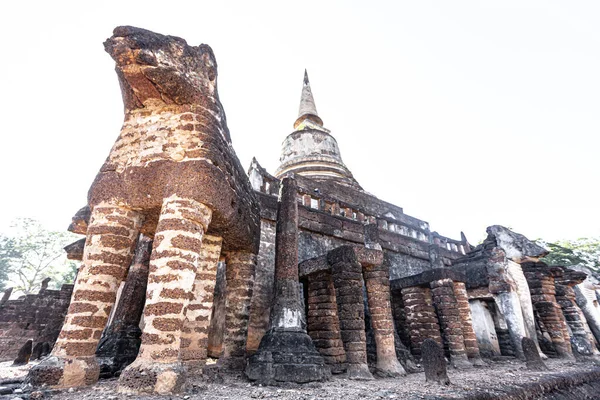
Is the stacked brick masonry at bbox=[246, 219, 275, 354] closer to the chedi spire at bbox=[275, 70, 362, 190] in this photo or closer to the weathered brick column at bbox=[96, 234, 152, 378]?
the weathered brick column at bbox=[96, 234, 152, 378]

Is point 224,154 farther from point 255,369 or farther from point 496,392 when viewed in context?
point 496,392

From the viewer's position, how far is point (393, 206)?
48.0ft

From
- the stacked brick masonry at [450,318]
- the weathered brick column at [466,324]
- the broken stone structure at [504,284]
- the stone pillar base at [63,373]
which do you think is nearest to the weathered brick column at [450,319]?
the stacked brick masonry at [450,318]

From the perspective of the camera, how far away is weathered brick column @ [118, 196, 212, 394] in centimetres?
308

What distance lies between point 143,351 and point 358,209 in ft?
29.0

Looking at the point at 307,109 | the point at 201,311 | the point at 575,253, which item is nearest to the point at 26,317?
the point at 201,311

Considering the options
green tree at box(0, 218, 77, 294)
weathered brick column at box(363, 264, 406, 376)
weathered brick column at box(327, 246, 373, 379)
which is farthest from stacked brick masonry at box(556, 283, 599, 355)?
green tree at box(0, 218, 77, 294)

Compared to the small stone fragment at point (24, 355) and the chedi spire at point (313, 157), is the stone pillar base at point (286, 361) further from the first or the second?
the chedi spire at point (313, 157)

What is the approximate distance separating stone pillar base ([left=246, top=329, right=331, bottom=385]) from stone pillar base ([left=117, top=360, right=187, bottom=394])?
6.84 feet

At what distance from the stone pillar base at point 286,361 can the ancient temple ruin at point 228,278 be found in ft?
0.07

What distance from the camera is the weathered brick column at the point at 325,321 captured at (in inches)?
260

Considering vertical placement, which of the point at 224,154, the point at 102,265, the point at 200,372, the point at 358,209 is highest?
the point at 358,209

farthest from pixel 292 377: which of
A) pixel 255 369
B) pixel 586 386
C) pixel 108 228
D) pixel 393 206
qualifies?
pixel 393 206

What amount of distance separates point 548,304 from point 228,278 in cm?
997
